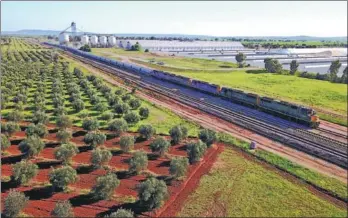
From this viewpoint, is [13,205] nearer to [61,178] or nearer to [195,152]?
[61,178]

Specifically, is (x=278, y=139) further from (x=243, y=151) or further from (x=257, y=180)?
(x=257, y=180)

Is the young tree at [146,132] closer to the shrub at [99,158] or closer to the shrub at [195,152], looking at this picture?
the shrub at [195,152]

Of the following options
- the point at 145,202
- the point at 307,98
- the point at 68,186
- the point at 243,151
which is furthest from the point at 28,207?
the point at 307,98

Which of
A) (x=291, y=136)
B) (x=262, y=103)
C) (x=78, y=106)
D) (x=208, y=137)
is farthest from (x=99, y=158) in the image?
(x=262, y=103)

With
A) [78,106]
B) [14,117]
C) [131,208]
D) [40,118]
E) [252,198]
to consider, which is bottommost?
[131,208]

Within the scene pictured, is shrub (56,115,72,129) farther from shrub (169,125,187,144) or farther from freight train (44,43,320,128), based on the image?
freight train (44,43,320,128)

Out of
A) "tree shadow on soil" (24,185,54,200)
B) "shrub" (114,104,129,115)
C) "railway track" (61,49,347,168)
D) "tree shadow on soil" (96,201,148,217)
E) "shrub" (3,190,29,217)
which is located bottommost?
"tree shadow on soil" (96,201,148,217)

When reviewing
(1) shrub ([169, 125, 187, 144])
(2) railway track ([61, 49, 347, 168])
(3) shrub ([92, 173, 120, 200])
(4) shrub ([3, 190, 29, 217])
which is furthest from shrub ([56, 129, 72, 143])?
(2) railway track ([61, 49, 347, 168])

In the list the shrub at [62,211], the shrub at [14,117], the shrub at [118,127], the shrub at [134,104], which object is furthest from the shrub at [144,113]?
the shrub at [62,211]
